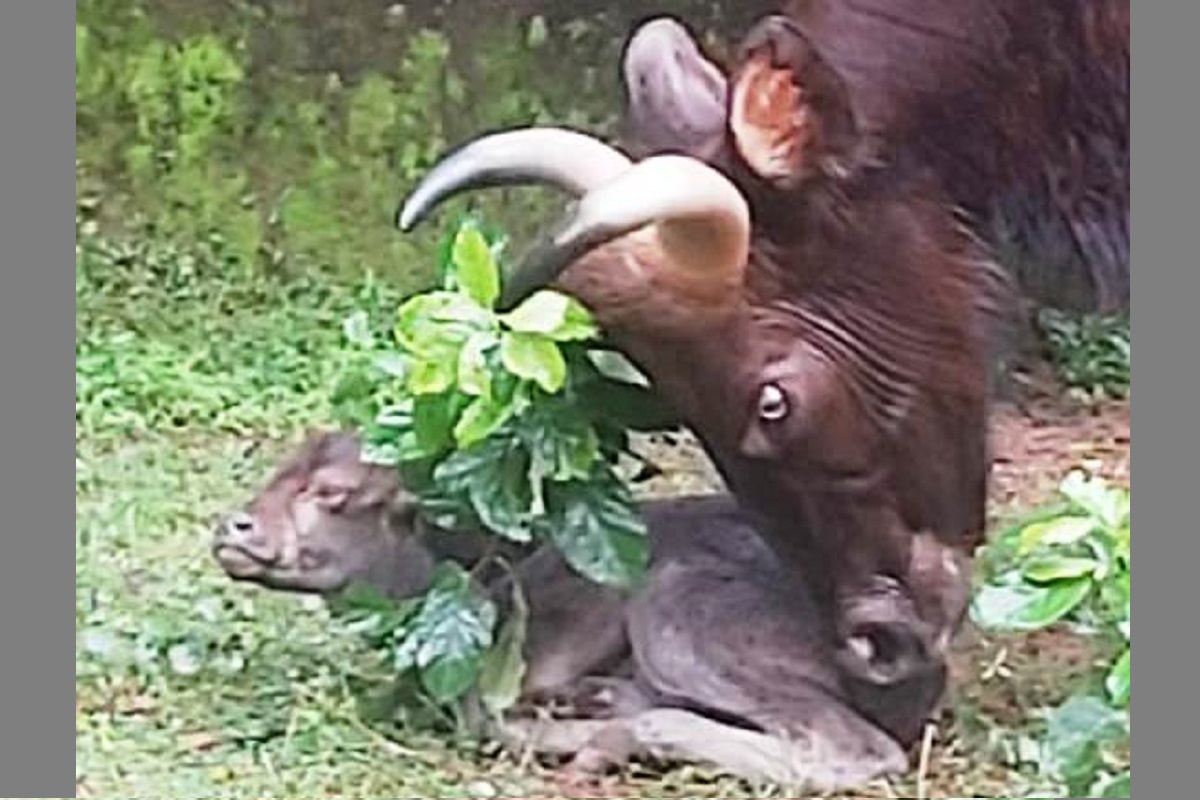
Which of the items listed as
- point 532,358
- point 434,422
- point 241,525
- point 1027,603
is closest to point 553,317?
point 532,358

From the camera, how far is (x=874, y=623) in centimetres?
272

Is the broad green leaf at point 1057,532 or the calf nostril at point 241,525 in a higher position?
the broad green leaf at point 1057,532

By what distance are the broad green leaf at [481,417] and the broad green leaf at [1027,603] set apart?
44 cm

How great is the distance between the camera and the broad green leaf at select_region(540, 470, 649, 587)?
107 inches

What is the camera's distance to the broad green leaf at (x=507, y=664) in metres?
2.76

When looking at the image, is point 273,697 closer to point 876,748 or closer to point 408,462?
point 408,462

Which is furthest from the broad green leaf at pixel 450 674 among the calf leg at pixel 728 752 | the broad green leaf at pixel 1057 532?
the broad green leaf at pixel 1057 532

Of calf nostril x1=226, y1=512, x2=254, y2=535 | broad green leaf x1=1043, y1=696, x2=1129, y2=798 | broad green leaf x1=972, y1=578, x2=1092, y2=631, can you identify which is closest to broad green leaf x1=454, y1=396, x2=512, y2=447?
calf nostril x1=226, y1=512, x2=254, y2=535

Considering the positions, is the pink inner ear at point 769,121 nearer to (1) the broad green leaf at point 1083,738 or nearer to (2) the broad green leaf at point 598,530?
(2) the broad green leaf at point 598,530

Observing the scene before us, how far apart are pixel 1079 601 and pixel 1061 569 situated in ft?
0.30

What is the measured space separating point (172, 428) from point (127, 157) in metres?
0.24

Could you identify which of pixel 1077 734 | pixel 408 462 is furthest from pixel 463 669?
pixel 1077 734

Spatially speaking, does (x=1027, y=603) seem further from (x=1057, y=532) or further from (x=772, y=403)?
(x=772, y=403)

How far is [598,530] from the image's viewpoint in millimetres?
2715
